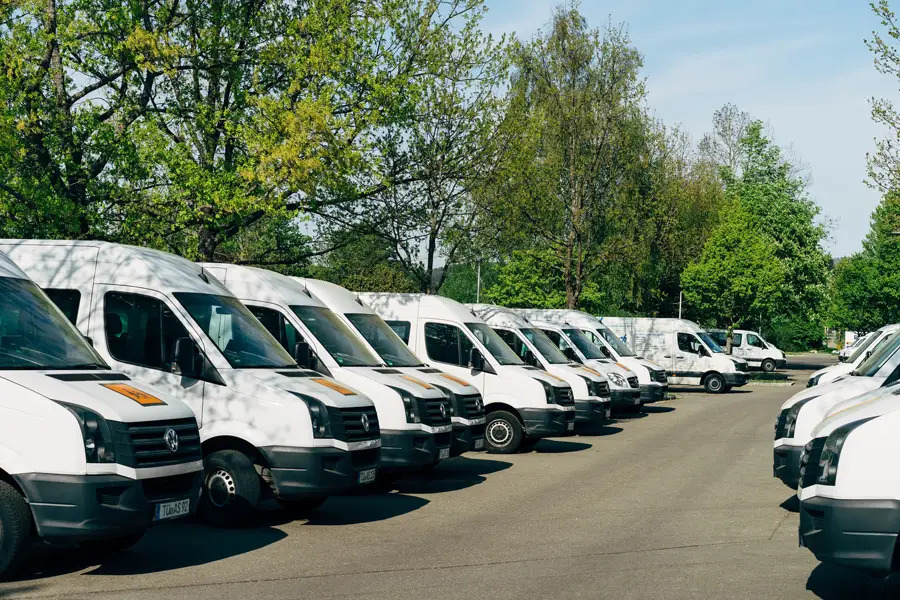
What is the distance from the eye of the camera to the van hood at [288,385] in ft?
33.1

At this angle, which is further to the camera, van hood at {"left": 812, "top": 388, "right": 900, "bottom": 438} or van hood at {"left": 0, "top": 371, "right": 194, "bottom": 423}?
van hood at {"left": 0, "top": 371, "right": 194, "bottom": 423}

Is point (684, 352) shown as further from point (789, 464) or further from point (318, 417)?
point (318, 417)

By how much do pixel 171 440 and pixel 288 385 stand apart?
2290 mm

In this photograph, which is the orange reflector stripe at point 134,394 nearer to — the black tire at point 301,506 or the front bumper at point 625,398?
the black tire at point 301,506

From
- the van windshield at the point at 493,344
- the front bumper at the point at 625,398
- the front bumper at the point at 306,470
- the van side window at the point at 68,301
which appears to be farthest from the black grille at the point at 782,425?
the front bumper at the point at 625,398

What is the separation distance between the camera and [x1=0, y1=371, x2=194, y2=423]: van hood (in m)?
7.49

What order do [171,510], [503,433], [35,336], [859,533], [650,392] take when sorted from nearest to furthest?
1. [859,533]
2. [171,510]
3. [35,336]
4. [503,433]
5. [650,392]

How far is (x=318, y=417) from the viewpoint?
1003 centimetres

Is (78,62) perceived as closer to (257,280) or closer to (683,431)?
(257,280)

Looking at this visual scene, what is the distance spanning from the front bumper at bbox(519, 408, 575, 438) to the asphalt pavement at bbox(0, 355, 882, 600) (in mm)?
1756

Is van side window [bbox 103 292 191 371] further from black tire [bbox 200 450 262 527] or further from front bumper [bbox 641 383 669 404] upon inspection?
front bumper [bbox 641 383 669 404]

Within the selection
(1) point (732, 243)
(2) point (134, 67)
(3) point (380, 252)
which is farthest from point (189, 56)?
(1) point (732, 243)

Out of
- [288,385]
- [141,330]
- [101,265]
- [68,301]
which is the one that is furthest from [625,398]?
[68,301]

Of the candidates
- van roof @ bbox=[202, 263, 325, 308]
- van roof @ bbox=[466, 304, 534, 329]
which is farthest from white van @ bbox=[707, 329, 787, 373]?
van roof @ bbox=[202, 263, 325, 308]
